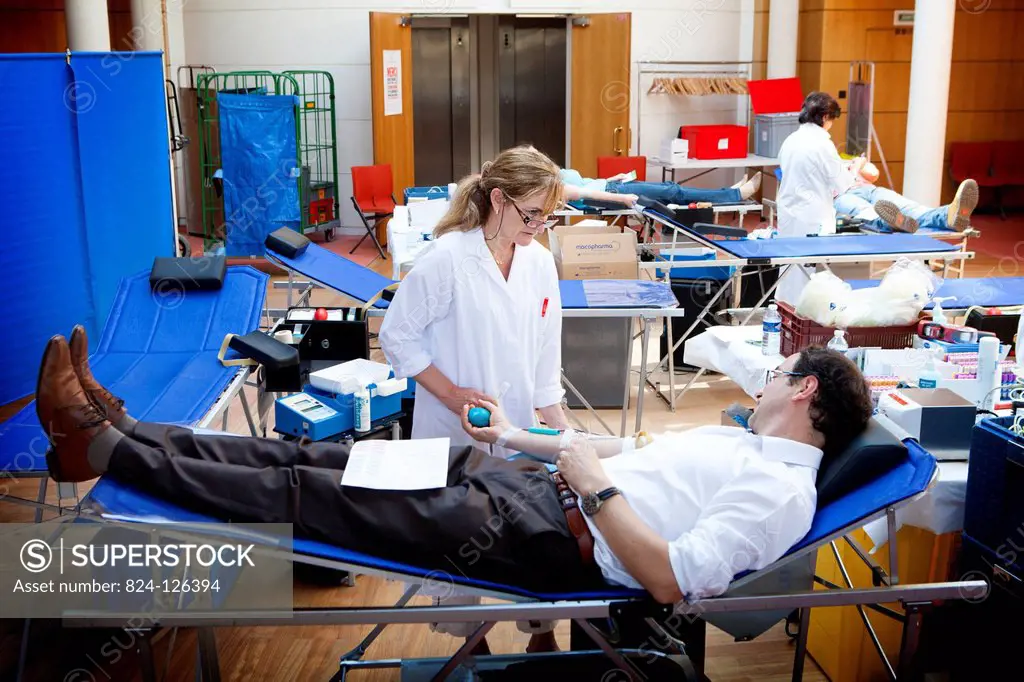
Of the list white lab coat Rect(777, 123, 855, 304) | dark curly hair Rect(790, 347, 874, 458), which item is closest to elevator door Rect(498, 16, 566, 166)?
white lab coat Rect(777, 123, 855, 304)

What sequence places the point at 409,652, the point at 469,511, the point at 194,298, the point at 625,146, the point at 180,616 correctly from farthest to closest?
the point at 625,146
the point at 194,298
the point at 409,652
the point at 469,511
the point at 180,616

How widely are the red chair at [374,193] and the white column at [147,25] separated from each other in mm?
2232

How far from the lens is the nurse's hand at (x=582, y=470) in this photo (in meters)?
2.16

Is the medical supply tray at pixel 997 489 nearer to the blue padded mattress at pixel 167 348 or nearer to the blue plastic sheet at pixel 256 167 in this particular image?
the blue padded mattress at pixel 167 348

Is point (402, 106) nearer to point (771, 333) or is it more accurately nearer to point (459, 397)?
point (771, 333)

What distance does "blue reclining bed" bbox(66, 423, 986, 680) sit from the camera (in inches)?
81.4

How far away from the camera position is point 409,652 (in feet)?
9.70

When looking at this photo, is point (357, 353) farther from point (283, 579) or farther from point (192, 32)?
point (192, 32)

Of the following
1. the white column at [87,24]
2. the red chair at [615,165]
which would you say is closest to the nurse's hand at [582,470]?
the white column at [87,24]

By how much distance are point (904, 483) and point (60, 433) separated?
1.86 metres

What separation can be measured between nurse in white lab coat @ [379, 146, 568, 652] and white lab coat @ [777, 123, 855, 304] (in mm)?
3689

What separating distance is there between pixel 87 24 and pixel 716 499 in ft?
22.3

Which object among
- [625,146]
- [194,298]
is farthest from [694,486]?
[625,146]

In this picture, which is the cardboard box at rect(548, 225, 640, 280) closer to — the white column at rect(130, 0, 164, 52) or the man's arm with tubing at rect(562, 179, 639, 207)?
the man's arm with tubing at rect(562, 179, 639, 207)
